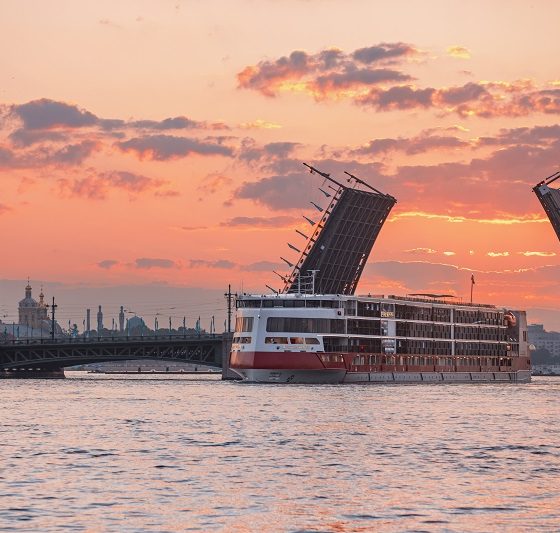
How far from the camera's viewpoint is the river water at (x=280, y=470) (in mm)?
27328

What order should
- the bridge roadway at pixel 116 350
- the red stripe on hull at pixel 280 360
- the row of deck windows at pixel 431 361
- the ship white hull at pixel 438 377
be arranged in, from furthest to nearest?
the bridge roadway at pixel 116 350, the row of deck windows at pixel 431 361, the ship white hull at pixel 438 377, the red stripe on hull at pixel 280 360

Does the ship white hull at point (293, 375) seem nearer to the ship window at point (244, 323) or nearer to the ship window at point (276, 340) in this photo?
the ship window at point (276, 340)

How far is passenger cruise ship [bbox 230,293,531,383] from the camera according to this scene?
102m

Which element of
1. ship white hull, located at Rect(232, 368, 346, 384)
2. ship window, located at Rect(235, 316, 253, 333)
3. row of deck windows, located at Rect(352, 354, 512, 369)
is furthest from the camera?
row of deck windows, located at Rect(352, 354, 512, 369)

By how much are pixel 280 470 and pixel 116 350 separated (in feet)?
316

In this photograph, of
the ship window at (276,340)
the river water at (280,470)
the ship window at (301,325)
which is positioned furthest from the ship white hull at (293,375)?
the river water at (280,470)

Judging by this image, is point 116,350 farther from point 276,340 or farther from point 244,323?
point 276,340

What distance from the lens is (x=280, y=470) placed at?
3628 centimetres

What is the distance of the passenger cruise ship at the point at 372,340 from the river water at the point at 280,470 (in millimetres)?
35200

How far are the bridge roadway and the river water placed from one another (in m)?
59.0

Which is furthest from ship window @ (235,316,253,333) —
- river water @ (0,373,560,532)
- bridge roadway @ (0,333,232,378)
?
river water @ (0,373,560,532)

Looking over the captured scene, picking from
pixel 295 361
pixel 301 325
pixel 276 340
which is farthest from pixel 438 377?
pixel 276 340

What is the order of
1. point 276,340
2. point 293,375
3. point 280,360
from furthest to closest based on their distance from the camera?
1. point 293,375
2. point 276,340
3. point 280,360

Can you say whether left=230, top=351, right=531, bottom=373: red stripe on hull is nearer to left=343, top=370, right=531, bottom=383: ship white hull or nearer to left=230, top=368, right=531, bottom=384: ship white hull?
left=230, top=368, right=531, bottom=384: ship white hull
